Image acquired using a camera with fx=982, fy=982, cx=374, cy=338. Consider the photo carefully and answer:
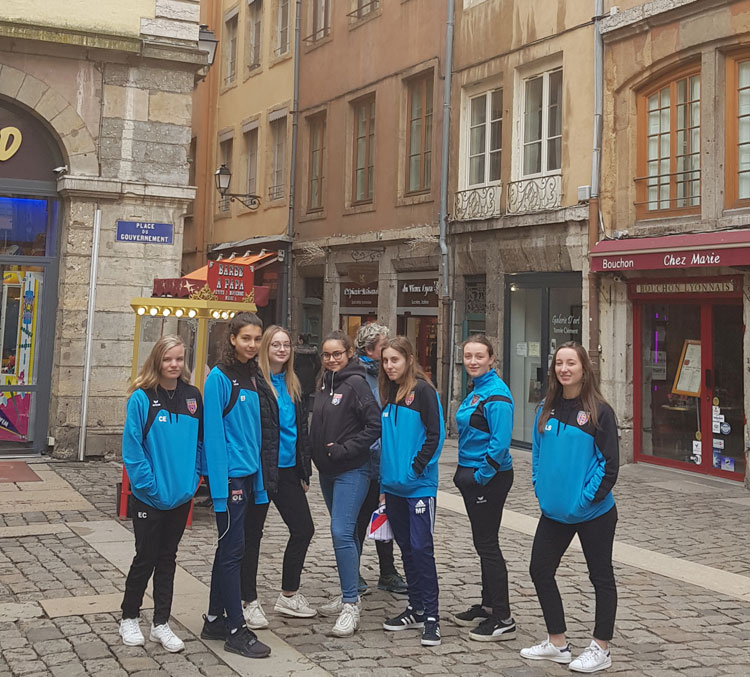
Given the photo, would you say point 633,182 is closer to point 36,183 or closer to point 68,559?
point 36,183

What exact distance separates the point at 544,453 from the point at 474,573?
2270 millimetres

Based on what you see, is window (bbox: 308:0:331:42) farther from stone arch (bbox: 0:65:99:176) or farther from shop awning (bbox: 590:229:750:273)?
shop awning (bbox: 590:229:750:273)

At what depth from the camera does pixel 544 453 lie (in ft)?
16.7

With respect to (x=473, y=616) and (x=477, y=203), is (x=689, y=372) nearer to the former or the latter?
(x=477, y=203)

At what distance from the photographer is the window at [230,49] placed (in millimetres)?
25938

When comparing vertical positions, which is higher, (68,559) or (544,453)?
(544,453)

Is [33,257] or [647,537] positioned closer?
[647,537]

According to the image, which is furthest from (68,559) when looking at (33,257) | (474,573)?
→ (33,257)

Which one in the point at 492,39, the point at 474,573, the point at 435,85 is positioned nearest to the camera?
the point at 474,573

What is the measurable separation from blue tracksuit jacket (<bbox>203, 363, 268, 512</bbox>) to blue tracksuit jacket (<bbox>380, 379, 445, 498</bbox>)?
74 centimetres

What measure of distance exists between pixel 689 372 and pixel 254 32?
53.2 feet

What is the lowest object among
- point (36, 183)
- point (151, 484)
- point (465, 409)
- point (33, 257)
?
point (151, 484)

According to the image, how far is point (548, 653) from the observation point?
5.11m

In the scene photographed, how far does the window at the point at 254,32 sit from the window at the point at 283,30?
1.23 m
